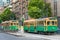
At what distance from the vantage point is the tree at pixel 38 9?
52.1 m

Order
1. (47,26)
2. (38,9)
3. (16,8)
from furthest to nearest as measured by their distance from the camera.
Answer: (16,8)
(38,9)
(47,26)

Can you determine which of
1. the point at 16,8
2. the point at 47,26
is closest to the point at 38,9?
the point at 47,26

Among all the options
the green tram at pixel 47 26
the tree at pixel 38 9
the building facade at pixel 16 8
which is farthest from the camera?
the building facade at pixel 16 8

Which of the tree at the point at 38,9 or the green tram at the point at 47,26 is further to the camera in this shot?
the tree at the point at 38,9

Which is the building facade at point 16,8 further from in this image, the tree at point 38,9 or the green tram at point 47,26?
the green tram at point 47,26

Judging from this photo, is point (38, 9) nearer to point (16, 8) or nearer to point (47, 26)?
point (47, 26)

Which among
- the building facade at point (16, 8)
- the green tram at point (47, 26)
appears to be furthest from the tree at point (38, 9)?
the building facade at point (16, 8)

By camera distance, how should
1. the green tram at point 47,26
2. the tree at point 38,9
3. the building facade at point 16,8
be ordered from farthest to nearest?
the building facade at point 16,8
the tree at point 38,9
the green tram at point 47,26

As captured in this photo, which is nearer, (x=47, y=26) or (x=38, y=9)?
(x=47, y=26)

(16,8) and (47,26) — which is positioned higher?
(16,8)

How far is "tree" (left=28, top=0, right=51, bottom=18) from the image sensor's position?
52.1 m

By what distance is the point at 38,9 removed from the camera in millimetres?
52125

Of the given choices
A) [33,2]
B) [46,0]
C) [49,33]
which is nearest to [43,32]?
[49,33]

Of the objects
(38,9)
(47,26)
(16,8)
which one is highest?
(16,8)
